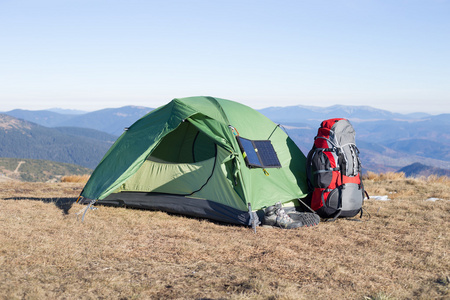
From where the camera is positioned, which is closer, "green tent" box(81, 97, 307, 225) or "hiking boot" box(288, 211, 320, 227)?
"hiking boot" box(288, 211, 320, 227)

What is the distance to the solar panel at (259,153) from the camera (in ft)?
29.5

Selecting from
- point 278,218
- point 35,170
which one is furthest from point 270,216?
point 35,170

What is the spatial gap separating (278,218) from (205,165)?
7.15 ft

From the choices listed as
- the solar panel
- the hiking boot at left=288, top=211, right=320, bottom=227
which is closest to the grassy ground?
the hiking boot at left=288, top=211, right=320, bottom=227

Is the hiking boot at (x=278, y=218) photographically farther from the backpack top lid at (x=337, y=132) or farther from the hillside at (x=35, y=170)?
the hillside at (x=35, y=170)

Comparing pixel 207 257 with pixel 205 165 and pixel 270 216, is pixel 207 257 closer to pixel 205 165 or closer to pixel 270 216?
pixel 270 216

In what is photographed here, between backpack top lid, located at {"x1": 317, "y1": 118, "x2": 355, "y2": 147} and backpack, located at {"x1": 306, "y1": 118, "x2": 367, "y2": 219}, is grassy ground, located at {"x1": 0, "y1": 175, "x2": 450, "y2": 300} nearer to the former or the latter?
backpack, located at {"x1": 306, "y1": 118, "x2": 367, "y2": 219}

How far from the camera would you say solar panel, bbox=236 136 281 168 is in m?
9.00

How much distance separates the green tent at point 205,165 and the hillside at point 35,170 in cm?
13256

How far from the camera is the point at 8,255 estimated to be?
234 inches

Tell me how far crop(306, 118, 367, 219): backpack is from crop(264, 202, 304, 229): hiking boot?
1005 millimetres

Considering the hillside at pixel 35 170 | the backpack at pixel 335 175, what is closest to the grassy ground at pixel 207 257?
the backpack at pixel 335 175

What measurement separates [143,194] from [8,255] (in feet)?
14.2

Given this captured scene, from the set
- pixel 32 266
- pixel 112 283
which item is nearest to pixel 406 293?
pixel 112 283
